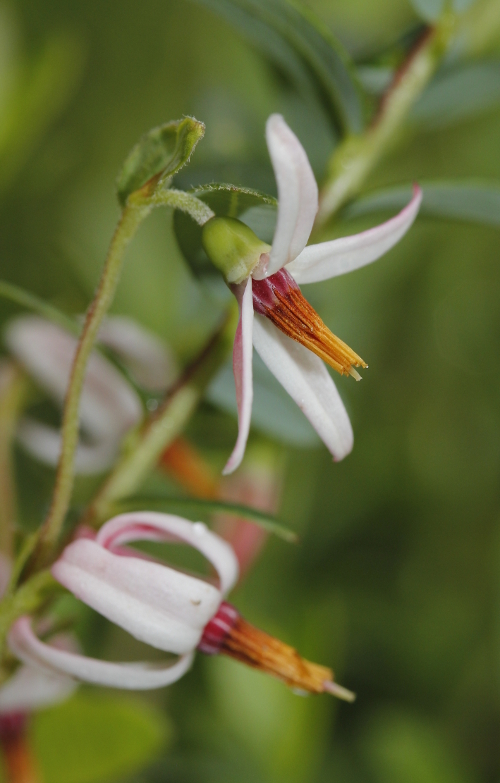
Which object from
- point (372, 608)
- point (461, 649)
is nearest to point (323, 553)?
point (372, 608)

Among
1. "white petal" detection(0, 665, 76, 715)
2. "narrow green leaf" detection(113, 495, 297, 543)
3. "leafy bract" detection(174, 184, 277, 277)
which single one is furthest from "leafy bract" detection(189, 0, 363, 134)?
"white petal" detection(0, 665, 76, 715)

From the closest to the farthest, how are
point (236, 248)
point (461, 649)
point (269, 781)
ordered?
point (236, 248), point (269, 781), point (461, 649)

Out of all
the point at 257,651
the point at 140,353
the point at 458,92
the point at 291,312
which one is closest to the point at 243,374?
the point at 291,312

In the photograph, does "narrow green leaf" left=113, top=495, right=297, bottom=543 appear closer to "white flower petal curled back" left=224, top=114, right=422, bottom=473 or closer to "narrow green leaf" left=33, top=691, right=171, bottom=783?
"white flower petal curled back" left=224, top=114, right=422, bottom=473

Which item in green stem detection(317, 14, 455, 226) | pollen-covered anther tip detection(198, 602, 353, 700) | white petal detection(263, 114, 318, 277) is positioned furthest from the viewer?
green stem detection(317, 14, 455, 226)

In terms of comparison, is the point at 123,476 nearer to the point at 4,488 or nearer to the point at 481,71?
the point at 4,488

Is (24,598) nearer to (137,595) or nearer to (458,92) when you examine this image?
(137,595)
